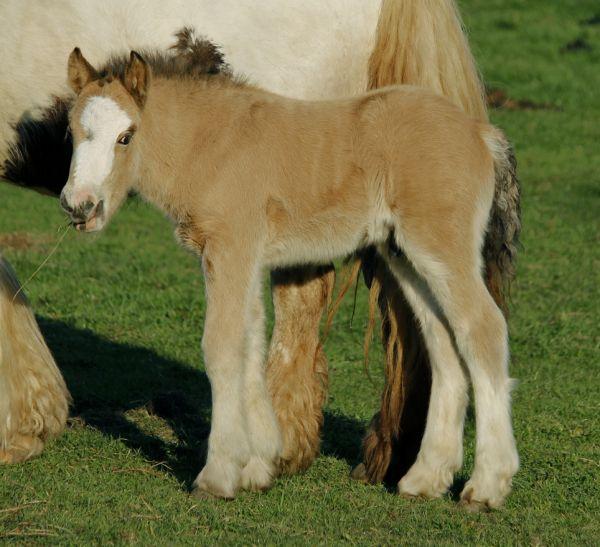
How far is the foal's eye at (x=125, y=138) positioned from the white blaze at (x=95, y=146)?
22 millimetres

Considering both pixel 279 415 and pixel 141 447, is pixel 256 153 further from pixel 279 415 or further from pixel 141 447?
pixel 141 447

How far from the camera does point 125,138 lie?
4523mm

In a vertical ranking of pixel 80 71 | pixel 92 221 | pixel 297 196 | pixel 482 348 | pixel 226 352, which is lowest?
pixel 226 352

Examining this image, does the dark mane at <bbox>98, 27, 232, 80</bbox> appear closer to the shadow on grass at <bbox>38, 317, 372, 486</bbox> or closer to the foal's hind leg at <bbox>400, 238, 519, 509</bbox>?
the foal's hind leg at <bbox>400, 238, 519, 509</bbox>

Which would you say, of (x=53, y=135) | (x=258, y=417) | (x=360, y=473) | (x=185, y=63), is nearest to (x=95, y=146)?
(x=185, y=63)

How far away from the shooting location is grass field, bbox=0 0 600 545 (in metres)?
4.64

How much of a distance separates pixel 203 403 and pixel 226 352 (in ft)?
8.12

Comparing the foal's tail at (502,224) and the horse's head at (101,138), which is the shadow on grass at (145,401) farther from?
the horse's head at (101,138)

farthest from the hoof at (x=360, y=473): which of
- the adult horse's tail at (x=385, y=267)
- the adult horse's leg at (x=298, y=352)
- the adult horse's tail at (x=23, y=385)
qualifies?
the adult horse's tail at (x=23, y=385)

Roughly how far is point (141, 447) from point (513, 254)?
6.75 feet

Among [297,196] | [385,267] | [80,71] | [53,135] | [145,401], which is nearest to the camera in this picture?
[80,71]

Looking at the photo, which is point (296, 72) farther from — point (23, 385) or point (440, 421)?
point (23, 385)

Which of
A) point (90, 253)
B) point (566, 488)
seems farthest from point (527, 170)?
point (566, 488)

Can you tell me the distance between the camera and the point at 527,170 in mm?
14633
